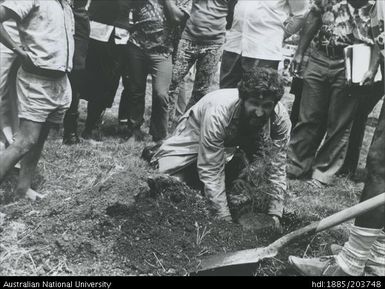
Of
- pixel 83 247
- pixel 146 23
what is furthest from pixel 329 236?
pixel 146 23

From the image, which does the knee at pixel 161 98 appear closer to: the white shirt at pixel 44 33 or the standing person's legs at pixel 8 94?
the standing person's legs at pixel 8 94

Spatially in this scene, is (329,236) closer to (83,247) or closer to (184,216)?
(184,216)

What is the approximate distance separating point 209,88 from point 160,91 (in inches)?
24.0

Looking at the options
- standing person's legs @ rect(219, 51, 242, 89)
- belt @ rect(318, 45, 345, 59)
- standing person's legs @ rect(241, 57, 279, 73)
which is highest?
belt @ rect(318, 45, 345, 59)

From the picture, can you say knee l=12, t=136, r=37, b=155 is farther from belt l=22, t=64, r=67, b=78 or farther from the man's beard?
the man's beard

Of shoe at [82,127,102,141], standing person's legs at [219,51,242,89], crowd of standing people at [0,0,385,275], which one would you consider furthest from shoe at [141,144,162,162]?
standing person's legs at [219,51,242,89]

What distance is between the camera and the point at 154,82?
621 centimetres

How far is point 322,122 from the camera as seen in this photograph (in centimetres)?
588

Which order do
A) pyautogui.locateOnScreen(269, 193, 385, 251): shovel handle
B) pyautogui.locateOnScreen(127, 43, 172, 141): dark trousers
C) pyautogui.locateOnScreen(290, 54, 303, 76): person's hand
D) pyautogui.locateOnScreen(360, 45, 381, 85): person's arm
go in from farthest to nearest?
pyautogui.locateOnScreen(127, 43, 172, 141): dark trousers → pyautogui.locateOnScreen(290, 54, 303, 76): person's hand → pyautogui.locateOnScreen(360, 45, 381, 85): person's arm → pyautogui.locateOnScreen(269, 193, 385, 251): shovel handle

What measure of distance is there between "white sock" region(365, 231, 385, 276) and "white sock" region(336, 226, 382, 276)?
6 centimetres

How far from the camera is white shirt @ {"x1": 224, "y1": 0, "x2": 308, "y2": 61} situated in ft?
A: 19.6

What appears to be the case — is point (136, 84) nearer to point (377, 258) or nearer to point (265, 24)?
point (265, 24)

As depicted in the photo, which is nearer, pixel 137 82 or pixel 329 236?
pixel 329 236

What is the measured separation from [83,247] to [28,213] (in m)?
0.60
